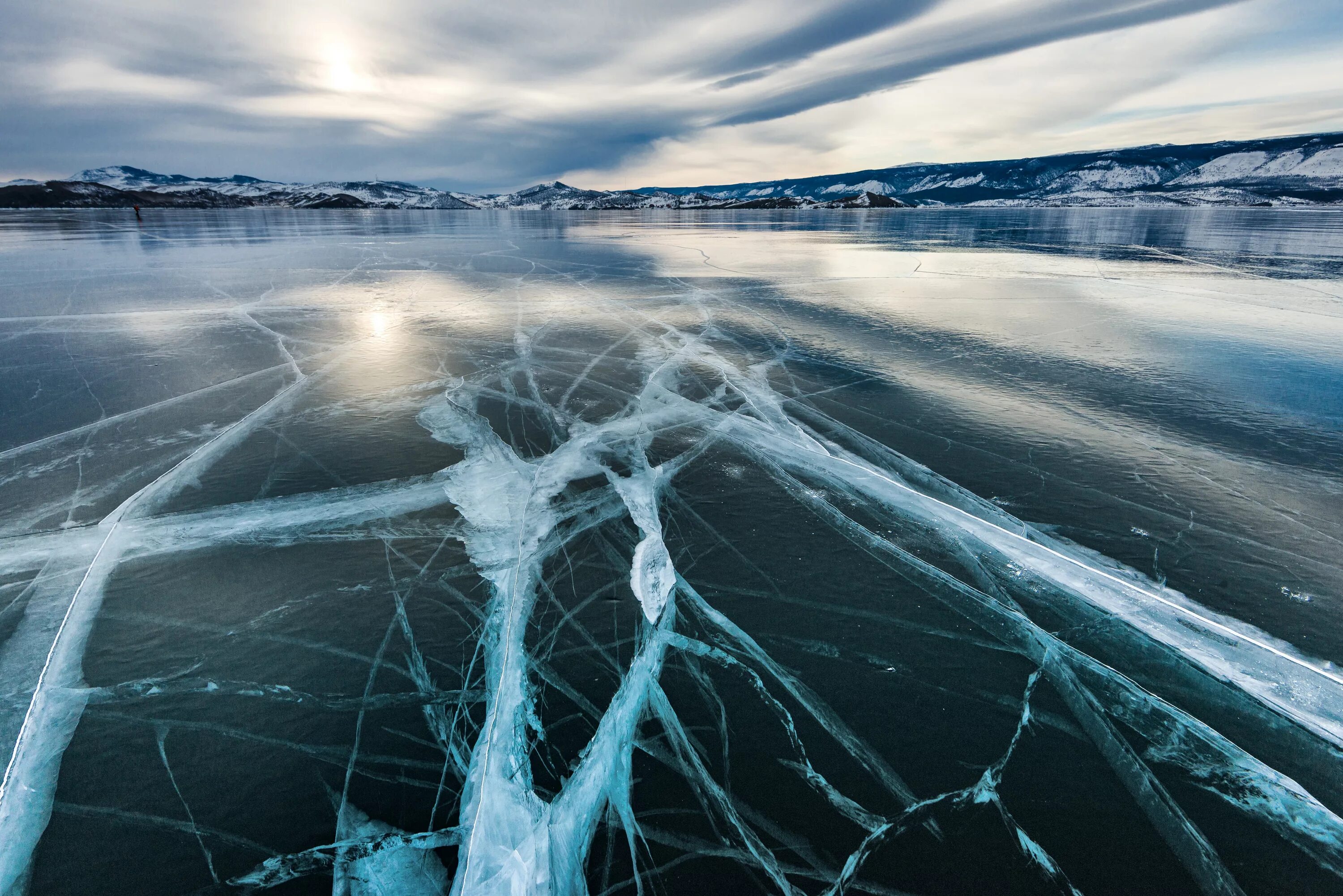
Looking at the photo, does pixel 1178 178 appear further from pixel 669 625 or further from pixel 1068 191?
pixel 669 625

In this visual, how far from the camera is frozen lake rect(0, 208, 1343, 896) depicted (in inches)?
83.8

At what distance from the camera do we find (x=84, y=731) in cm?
252

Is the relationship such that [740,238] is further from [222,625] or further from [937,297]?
[222,625]

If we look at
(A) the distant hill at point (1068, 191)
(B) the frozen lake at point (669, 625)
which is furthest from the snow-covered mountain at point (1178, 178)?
(B) the frozen lake at point (669, 625)

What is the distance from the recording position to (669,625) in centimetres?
319

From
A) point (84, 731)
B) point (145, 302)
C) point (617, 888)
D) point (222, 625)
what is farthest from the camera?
point (145, 302)

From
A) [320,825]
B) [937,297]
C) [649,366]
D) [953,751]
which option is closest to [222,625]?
[320,825]

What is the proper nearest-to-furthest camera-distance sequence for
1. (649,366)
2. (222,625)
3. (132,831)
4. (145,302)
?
1. (132,831)
2. (222,625)
3. (649,366)
4. (145,302)

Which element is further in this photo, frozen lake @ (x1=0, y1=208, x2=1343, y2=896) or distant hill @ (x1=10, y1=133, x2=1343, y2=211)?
distant hill @ (x1=10, y1=133, x2=1343, y2=211)

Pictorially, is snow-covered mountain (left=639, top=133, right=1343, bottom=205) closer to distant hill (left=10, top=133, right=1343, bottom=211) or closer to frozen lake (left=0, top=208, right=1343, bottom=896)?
distant hill (left=10, top=133, right=1343, bottom=211)

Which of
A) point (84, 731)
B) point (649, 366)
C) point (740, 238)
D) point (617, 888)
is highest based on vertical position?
point (740, 238)

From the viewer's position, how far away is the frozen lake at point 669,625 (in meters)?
2.13

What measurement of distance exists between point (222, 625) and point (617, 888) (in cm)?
262

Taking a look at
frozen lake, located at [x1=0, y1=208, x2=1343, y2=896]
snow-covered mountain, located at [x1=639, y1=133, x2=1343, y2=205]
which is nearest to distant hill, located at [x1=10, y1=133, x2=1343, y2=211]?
snow-covered mountain, located at [x1=639, y1=133, x2=1343, y2=205]
